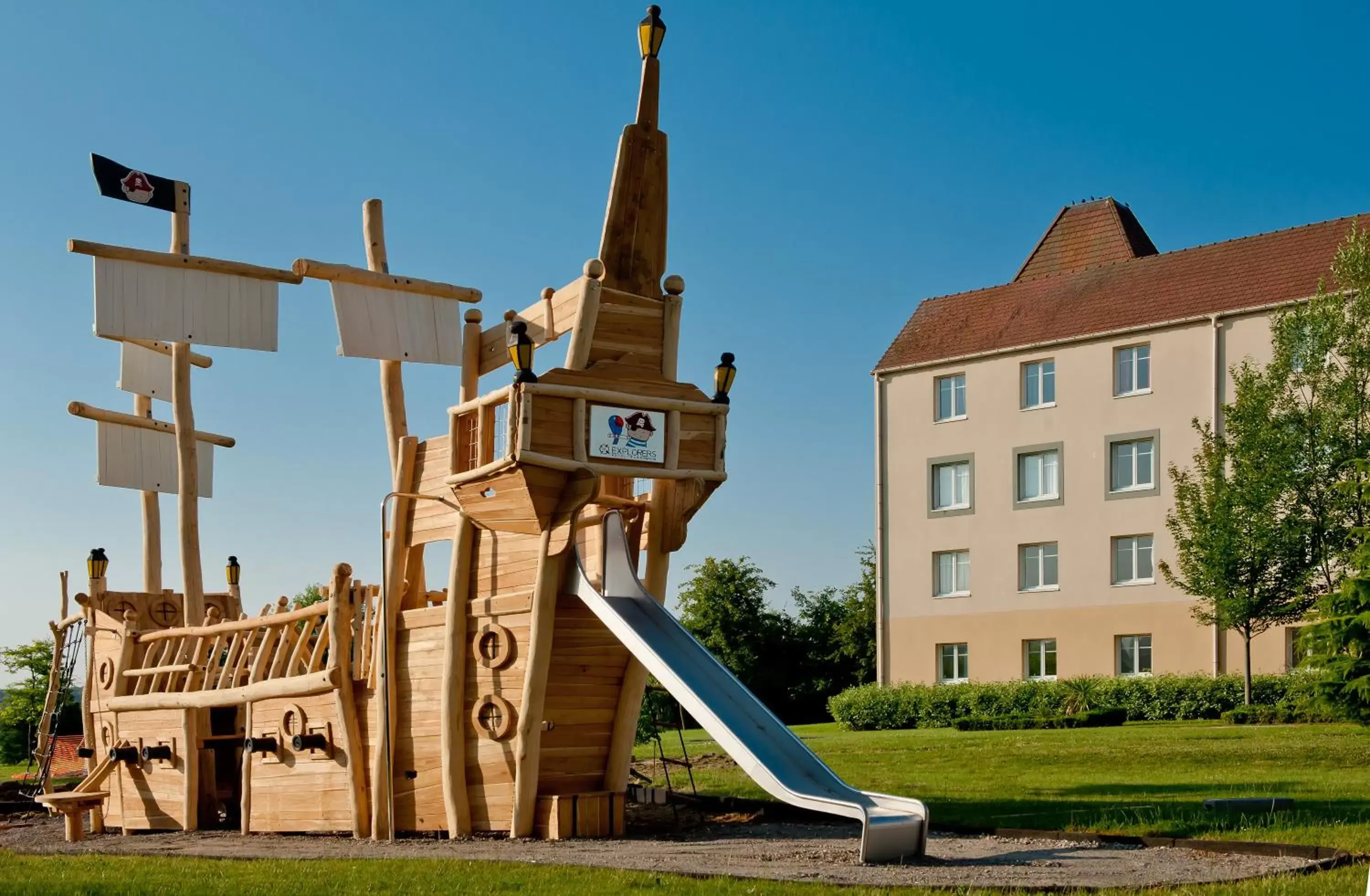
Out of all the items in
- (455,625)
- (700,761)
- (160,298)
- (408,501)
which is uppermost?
(160,298)

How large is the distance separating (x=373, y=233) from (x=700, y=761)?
1028 cm

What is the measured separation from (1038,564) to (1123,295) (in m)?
7.43

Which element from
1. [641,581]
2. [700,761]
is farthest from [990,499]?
[641,581]

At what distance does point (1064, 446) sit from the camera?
42.1 m

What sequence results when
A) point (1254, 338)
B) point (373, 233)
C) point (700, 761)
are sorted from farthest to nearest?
point (1254, 338) < point (700, 761) < point (373, 233)

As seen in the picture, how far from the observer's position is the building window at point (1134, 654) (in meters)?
40.1

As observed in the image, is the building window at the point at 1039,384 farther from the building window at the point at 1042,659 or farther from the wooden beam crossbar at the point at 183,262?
the wooden beam crossbar at the point at 183,262

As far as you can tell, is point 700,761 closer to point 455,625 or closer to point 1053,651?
point 455,625

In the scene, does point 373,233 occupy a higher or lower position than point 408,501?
higher

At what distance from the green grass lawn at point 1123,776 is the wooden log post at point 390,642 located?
5.10m

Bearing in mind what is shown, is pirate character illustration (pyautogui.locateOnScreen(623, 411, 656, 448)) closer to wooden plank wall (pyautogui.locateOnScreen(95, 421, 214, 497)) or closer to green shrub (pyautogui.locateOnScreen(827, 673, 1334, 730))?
wooden plank wall (pyautogui.locateOnScreen(95, 421, 214, 497))

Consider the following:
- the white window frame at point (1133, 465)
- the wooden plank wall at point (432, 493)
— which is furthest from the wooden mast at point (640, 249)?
the white window frame at point (1133, 465)

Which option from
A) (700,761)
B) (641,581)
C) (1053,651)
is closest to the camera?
(641,581)

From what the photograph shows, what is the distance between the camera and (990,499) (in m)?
43.4
